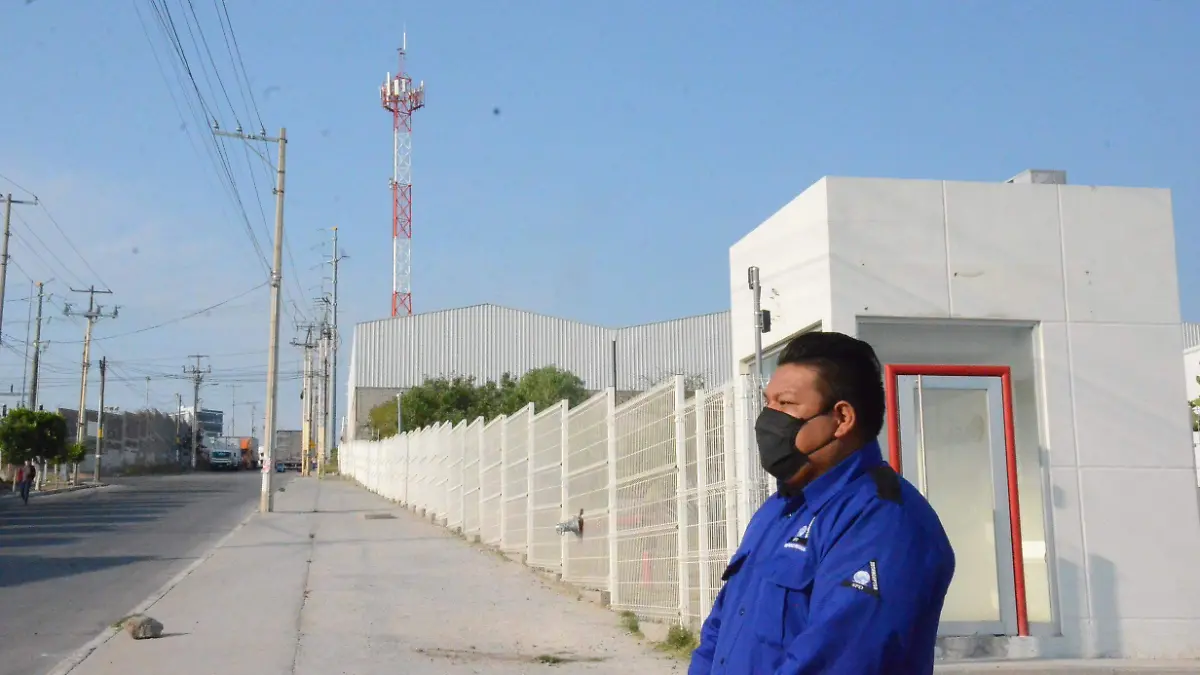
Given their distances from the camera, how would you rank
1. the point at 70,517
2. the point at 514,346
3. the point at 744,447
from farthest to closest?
the point at 514,346 < the point at 70,517 < the point at 744,447

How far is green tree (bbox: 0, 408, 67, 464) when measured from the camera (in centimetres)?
4228

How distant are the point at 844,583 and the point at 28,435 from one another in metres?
45.7

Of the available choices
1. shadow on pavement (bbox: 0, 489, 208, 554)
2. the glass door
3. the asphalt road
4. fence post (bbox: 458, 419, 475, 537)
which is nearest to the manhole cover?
the asphalt road

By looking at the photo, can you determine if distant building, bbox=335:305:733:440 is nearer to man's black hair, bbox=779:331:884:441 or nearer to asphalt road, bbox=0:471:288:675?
asphalt road, bbox=0:471:288:675

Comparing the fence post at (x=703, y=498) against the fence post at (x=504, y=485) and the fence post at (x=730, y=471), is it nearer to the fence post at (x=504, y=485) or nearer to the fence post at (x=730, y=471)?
the fence post at (x=730, y=471)

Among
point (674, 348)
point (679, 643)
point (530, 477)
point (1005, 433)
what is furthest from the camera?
point (674, 348)

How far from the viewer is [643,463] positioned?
984cm

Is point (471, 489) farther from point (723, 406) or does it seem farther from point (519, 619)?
point (723, 406)

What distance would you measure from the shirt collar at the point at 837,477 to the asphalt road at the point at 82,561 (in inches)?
299

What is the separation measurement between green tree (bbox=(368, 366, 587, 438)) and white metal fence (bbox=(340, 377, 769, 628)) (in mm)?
35546

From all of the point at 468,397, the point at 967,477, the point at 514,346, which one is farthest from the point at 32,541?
the point at 514,346

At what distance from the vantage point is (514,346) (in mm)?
64875

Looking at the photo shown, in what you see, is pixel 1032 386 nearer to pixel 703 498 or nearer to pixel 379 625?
pixel 703 498

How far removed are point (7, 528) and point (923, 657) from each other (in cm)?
2536
